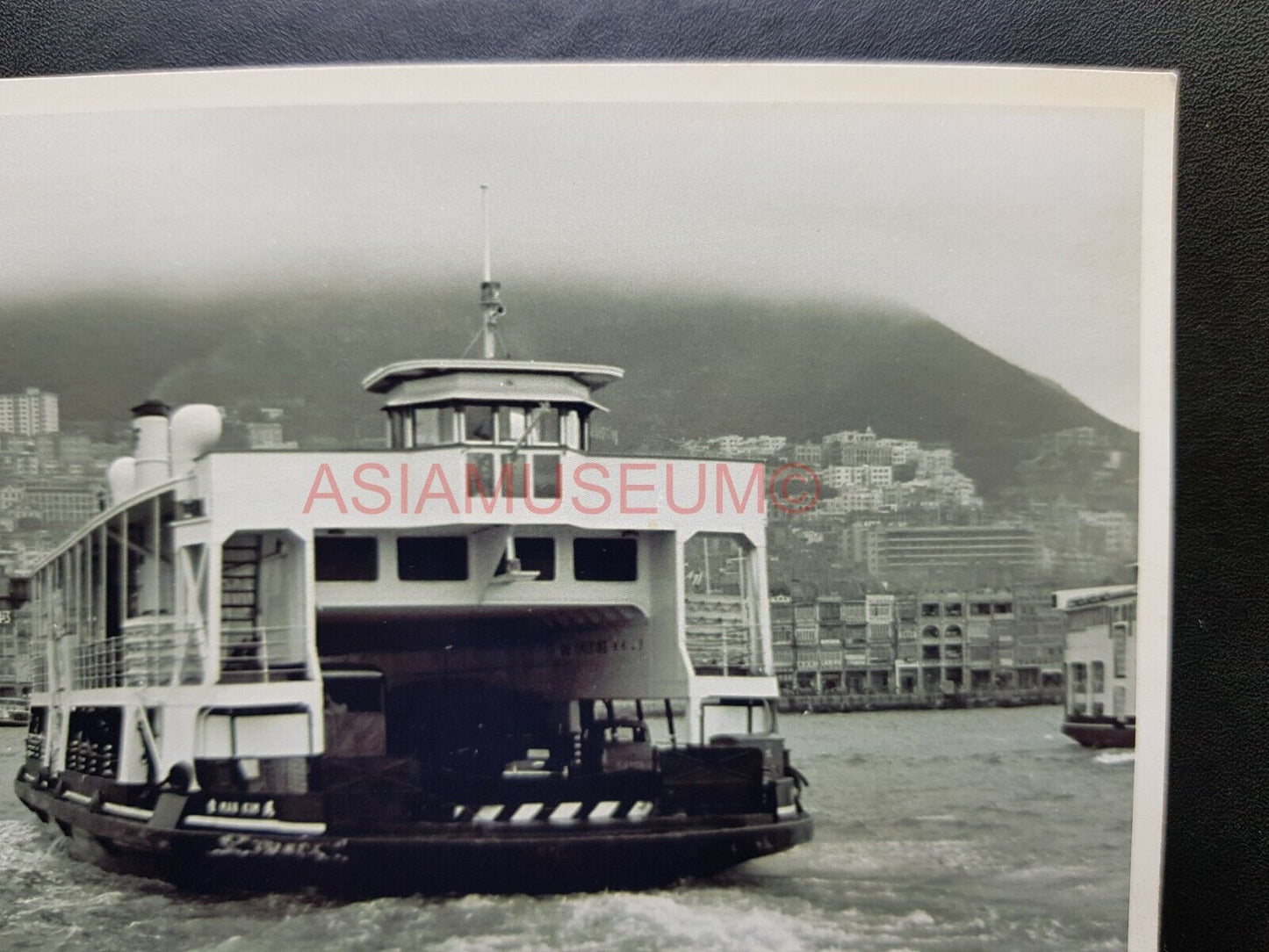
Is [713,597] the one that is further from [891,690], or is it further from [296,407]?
[296,407]

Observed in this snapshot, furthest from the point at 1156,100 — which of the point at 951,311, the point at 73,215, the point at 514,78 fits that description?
the point at 73,215

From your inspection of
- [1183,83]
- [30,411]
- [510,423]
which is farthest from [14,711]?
[1183,83]

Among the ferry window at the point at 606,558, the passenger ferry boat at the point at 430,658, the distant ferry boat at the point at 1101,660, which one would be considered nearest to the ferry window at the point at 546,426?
the passenger ferry boat at the point at 430,658

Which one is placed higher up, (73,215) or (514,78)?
(514,78)

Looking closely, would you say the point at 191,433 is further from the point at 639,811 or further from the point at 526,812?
the point at 639,811

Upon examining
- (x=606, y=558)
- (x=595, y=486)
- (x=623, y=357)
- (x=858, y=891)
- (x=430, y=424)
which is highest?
(x=623, y=357)
